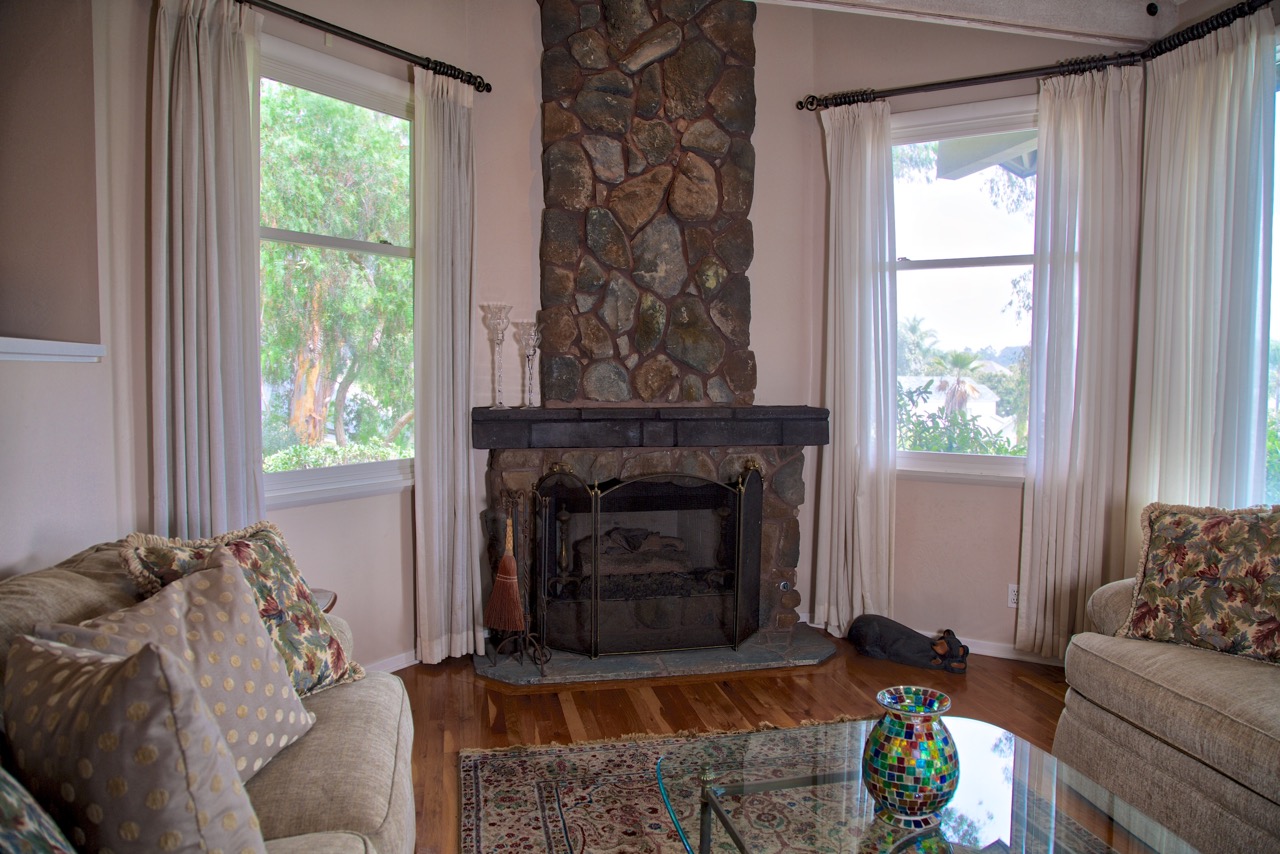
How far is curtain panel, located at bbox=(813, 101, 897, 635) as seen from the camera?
3.89 meters

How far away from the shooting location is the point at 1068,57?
3.55 metres

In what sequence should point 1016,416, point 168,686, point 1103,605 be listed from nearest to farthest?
point 168,686
point 1103,605
point 1016,416

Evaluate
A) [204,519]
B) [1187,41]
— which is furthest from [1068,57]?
[204,519]

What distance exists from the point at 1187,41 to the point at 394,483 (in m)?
3.75

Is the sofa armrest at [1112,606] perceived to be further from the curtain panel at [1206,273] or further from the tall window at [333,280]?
the tall window at [333,280]

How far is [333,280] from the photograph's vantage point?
3.29 m

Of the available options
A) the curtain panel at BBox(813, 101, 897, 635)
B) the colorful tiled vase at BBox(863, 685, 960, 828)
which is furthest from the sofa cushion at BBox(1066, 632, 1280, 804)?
the curtain panel at BBox(813, 101, 897, 635)

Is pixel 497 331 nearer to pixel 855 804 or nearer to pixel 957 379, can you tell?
pixel 957 379

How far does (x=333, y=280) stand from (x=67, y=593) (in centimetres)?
187

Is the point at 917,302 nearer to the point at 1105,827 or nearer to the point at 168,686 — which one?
the point at 1105,827

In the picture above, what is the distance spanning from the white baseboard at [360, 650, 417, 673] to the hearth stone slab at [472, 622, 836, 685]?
0.28 m

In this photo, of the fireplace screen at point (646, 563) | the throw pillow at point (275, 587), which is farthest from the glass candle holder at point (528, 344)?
the throw pillow at point (275, 587)

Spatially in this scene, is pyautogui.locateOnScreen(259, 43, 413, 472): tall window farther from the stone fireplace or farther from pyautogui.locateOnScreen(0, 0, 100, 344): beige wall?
pyautogui.locateOnScreen(0, 0, 100, 344): beige wall

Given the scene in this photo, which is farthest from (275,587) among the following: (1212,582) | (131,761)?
(1212,582)
